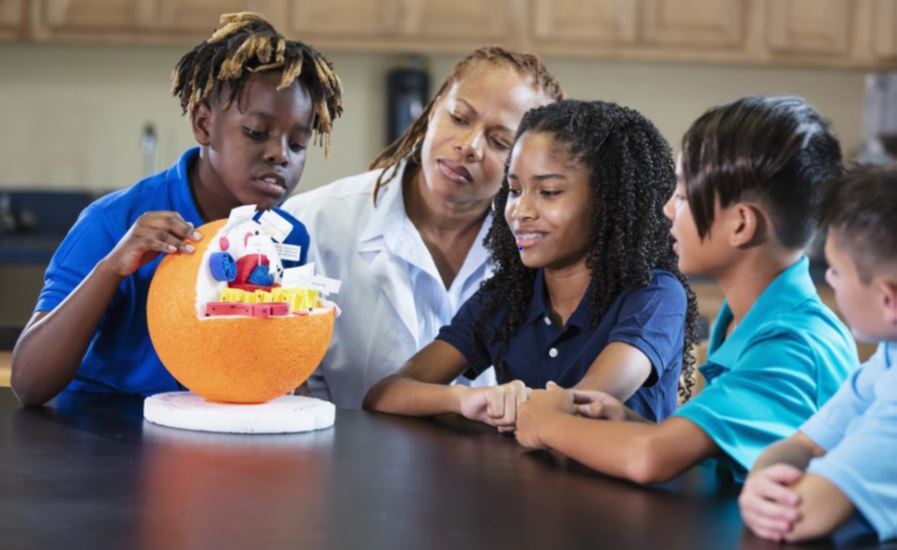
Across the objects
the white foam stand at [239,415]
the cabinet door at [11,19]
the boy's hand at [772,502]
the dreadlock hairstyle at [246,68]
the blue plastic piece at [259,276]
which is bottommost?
the white foam stand at [239,415]

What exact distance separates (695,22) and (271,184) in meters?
2.62

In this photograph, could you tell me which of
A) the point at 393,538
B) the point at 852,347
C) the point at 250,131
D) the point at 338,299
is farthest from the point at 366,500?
the point at 338,299

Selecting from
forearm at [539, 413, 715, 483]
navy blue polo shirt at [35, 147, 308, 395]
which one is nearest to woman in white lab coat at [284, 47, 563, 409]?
navy blue polo shirt at [35, 147, 308, 395]

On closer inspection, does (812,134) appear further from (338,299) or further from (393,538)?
(338,299)

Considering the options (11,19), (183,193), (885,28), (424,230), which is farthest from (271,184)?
(885,28)

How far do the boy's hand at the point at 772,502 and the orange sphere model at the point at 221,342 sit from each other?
0.57 metres

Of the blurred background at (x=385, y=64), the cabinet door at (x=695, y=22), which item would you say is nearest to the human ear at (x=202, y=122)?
the blurred background at (x=385, y=64)

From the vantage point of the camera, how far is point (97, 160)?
4328 mm

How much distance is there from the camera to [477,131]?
6.66ft

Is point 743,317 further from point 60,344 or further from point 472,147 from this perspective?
point 60,344

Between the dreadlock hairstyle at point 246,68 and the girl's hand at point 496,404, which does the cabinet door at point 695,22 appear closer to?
the dreadlock hairstyle at point 246,68

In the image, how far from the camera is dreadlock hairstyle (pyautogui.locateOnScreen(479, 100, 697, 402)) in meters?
1.72

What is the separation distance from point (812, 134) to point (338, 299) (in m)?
0.99

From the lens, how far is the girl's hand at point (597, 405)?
4.66ft
